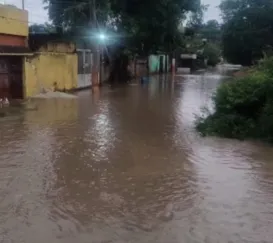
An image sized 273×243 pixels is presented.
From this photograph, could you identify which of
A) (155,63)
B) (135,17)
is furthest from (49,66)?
(155,63)

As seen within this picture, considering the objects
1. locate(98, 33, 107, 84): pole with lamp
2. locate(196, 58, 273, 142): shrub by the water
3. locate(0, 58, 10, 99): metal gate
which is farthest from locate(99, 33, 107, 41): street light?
locate(196, 58, 273, 142): shrub by the water

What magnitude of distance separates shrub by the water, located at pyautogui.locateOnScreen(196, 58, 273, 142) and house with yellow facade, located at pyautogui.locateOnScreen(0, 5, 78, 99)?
874 cm

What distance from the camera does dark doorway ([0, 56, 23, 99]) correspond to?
17.8m

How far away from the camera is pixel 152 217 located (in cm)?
615

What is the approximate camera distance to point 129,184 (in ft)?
24.9

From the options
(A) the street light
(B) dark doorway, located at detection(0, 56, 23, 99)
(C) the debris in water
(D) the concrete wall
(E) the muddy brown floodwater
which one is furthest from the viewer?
(D) the concrete wall

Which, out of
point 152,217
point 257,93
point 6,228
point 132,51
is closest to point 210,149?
point 257,93

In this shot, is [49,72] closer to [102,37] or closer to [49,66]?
[49,66]

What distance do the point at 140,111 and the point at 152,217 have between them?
10.4 meters

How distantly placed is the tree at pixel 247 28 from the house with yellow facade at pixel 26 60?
25.4 meters

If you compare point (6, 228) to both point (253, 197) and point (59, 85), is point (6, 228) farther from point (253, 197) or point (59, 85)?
point (59, 85)

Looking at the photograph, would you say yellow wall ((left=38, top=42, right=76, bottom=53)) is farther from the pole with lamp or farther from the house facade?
the pole with lamp

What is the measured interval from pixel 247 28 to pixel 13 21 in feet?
109

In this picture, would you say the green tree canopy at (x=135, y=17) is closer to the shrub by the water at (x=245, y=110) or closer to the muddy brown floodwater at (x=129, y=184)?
the muddy brown floodwater at (x=129, y=184)
